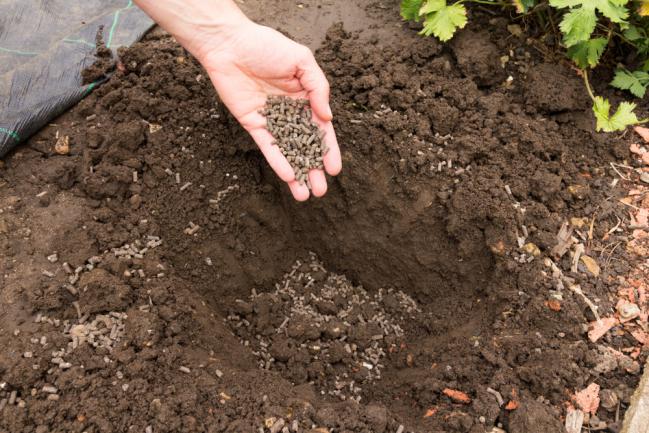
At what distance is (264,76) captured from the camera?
3.15 m

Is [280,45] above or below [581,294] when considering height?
above

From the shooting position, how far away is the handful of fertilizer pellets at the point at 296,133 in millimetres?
3102

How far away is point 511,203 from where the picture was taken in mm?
3146

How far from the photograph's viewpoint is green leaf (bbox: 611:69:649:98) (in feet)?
11.4

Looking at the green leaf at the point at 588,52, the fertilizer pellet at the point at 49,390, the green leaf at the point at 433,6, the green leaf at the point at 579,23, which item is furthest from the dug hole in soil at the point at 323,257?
the green leaf at the point at 579,23

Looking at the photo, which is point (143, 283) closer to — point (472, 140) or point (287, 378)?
point (287, 378)

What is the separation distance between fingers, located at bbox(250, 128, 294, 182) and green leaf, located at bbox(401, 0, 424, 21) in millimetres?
1329

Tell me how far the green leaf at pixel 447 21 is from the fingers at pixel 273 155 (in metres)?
1.25

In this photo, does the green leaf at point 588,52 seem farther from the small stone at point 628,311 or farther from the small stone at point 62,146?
the small stone at point 62,146

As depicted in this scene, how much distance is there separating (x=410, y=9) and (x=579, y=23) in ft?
3.43

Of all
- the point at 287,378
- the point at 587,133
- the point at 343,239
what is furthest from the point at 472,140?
the point at 287,378

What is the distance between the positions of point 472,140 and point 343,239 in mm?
1017

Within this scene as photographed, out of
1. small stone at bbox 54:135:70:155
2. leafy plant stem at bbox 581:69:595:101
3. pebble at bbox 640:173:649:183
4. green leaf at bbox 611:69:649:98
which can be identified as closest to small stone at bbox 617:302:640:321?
pebble at bbox 640:173:649:183

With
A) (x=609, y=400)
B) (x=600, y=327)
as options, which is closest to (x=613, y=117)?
(x=600, y=327)
